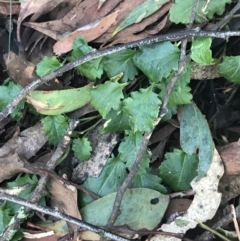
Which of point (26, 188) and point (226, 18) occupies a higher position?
point (226, 18)

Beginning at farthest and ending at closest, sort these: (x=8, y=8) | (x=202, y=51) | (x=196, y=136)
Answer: (x=8, y=8) < (x=196, y=136) < (x=202, y=51)

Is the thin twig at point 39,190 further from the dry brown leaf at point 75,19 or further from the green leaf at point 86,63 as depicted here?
the dry brown leaf at point 75,19

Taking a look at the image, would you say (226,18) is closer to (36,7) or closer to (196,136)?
(196,136)

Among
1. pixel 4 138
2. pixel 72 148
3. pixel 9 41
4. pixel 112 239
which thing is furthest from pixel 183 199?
pixel 9 41

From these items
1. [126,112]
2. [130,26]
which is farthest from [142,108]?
[130,26]

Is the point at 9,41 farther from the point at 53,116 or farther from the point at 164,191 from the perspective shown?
the point at 164,191

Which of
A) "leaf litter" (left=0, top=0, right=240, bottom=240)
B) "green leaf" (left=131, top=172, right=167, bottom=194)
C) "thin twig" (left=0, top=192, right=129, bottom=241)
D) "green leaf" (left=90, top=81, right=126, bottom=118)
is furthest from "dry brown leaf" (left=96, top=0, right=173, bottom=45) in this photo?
"thin twig" (left=0, top=192, right=129, bottom=241)
